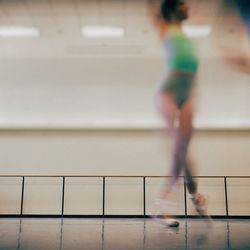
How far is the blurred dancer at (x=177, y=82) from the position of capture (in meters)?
1.06

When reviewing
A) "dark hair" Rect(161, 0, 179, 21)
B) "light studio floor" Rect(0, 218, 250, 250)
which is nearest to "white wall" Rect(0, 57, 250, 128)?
"light studio floor" Rect(0, 218, 250, 250)

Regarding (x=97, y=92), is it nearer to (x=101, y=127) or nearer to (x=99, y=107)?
(x=99, y=107)

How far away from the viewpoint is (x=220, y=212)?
4812mm

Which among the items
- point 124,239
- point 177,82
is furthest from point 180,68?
point 124,239

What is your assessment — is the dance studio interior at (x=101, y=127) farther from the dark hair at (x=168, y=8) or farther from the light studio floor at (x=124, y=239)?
the dark hair at (x=168, y=8)

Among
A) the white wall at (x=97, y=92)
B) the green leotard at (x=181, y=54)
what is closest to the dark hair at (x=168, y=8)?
the green leotard at (x=181, y=54)

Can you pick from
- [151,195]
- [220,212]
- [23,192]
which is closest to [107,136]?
[151,195]

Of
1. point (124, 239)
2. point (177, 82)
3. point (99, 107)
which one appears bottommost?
point (124, 239)

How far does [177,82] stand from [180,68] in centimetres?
4

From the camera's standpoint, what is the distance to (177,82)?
1063mm

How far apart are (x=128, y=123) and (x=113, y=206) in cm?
121

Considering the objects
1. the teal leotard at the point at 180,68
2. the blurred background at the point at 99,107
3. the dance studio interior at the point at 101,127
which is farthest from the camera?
the blurred background at the point at 99,107

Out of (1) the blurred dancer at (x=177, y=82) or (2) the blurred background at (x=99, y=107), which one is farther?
(2) the blurred background at (x=99, y=107)

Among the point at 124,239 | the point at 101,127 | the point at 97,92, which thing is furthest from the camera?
the point at 97,92
